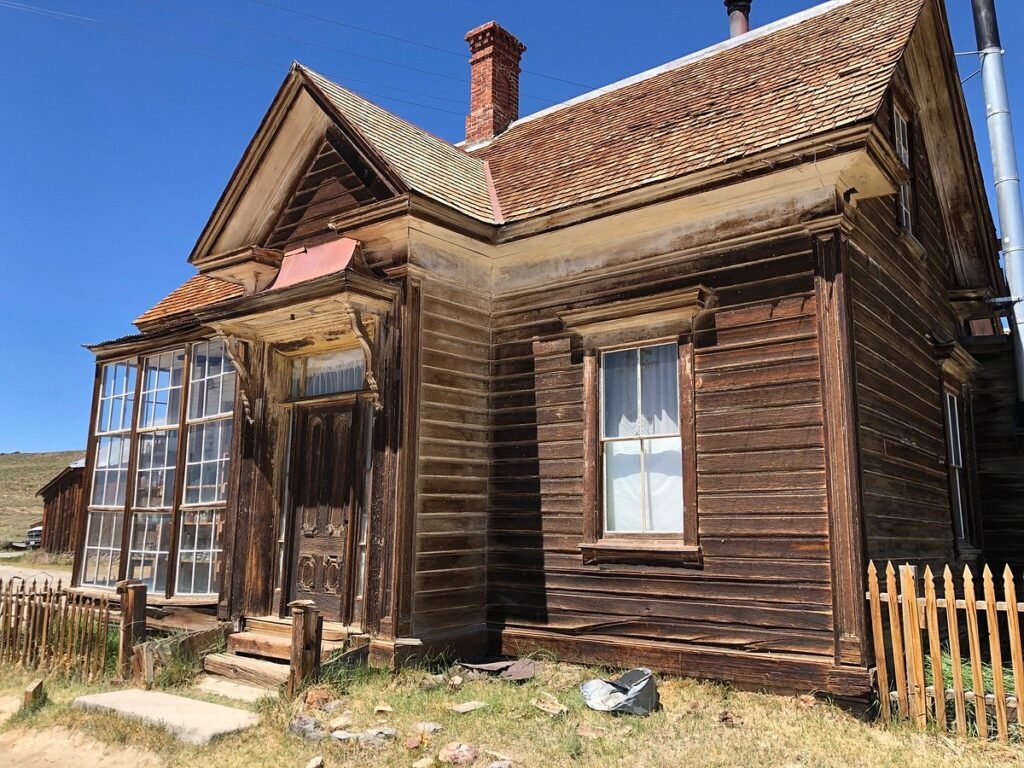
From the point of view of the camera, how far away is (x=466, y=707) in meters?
6.35

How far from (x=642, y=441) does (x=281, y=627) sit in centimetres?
418

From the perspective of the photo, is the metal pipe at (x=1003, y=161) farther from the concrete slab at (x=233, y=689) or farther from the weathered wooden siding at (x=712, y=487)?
the concrete slab at (x=233, y=689)

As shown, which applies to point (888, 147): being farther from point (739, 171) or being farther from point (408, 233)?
point (408, 233)

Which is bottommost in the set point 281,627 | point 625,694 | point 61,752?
point 61,752

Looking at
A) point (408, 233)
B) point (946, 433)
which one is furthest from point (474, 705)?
point (946, 433)

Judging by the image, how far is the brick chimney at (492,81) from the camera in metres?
13.6

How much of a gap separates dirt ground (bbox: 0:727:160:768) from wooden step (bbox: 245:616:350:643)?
Result: 2.04 metres

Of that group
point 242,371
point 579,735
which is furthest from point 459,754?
point 242,371

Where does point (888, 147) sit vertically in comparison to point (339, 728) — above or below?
above

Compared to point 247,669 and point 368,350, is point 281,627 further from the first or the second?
point 368,350

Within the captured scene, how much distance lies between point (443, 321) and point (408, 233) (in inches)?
37.0

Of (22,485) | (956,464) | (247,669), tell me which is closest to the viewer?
(247,669)

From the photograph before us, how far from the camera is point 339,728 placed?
609 centimetres

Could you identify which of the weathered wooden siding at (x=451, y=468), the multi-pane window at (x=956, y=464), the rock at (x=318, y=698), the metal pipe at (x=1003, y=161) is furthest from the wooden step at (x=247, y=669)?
the metal pipe at (x=1003, y=161)
